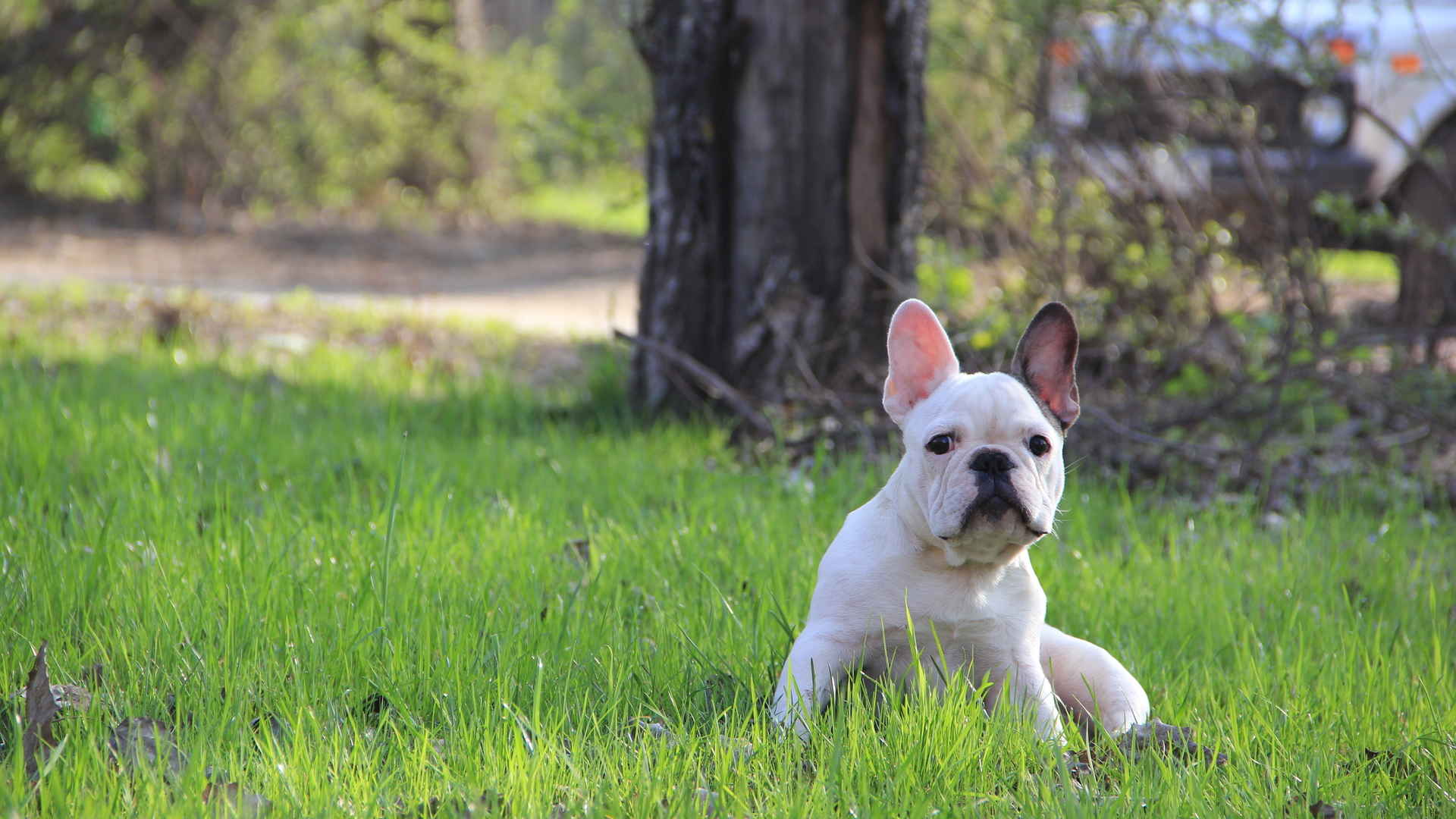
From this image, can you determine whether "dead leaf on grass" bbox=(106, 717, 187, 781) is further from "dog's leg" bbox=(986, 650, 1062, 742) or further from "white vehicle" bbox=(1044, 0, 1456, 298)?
"white vehicle" bbox=(1044, 0, 1456, 298)

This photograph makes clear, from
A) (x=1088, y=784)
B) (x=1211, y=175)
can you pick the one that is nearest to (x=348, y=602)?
(x=1088, y=784)

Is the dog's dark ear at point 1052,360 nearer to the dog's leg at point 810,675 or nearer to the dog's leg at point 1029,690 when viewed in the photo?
the dog's leg at point 1029,690

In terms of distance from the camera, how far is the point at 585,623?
3113 millimetres

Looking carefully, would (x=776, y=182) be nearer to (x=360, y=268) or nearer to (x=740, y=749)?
(x=740, y=749)

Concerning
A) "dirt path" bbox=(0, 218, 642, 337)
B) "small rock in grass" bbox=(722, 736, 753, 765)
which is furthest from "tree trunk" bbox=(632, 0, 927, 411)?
"dirt path" bbox=(0, 218, 642, 337)

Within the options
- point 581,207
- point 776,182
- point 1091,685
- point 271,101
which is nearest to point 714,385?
point 776,182

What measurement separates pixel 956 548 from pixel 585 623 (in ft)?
Answer: 3.17

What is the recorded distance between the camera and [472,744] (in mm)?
2463

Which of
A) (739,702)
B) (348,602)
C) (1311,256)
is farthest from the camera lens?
(1311,256)

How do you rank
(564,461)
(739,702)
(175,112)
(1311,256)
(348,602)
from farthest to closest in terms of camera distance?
(175,112), (1311,256), (564,461), (348,602), (739,702)

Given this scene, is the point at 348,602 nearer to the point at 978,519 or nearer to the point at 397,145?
the point at 978,519

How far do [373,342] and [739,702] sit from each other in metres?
5.23

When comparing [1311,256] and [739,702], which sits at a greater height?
[1311,256]

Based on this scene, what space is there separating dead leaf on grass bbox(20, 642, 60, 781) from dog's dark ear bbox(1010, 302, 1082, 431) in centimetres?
201
